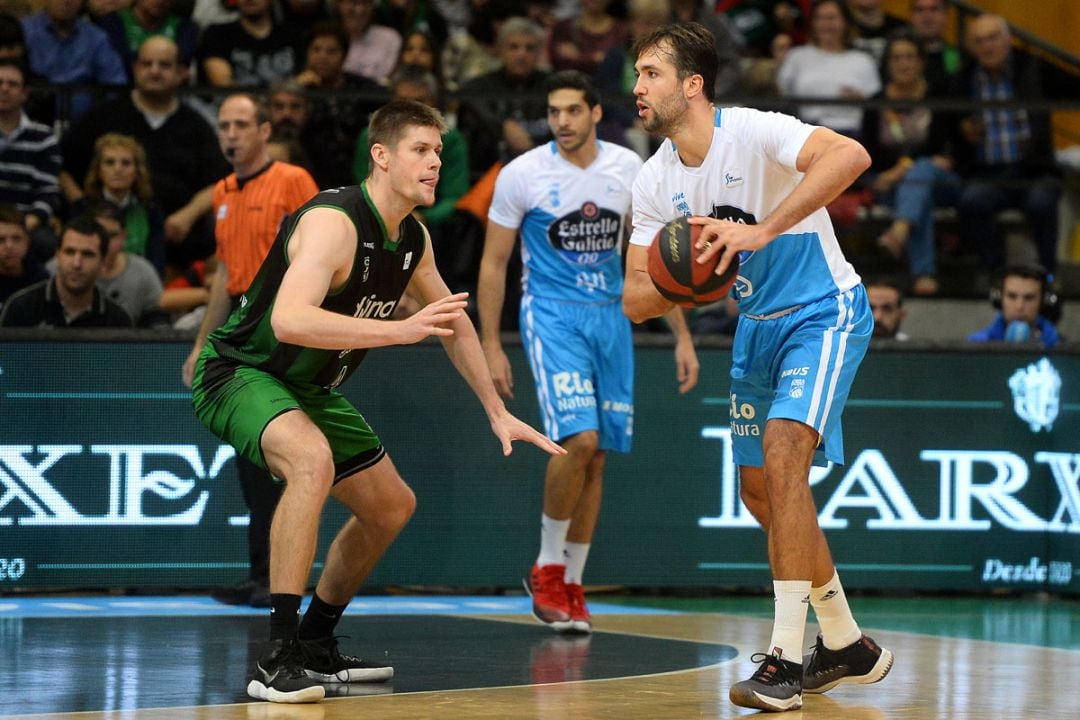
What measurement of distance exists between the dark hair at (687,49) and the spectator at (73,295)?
4.00 metres

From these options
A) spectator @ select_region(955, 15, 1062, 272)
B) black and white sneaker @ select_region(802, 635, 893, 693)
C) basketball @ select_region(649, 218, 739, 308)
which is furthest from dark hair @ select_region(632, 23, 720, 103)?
spectator @ select_region(955, 15, 1062, 272)

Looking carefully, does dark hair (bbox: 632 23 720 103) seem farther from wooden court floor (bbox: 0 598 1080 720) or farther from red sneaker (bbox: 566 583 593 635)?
red sneaker (bbox: 566 583 593 635)

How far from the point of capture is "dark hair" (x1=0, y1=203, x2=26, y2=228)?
9.31 meters

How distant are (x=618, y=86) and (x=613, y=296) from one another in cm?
420

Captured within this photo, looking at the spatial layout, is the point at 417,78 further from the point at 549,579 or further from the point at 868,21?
the point at 868,21

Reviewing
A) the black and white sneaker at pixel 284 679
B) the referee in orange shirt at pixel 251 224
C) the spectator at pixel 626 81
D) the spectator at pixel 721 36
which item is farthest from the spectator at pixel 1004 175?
the black and white sneaker at pixel 284 679

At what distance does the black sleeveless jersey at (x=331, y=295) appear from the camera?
5762 mm

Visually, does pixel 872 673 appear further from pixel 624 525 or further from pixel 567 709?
pixel 624 525

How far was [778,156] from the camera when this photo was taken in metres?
5.75

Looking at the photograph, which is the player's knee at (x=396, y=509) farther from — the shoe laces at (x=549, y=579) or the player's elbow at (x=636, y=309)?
the shoe laces at (x=549, y=579)

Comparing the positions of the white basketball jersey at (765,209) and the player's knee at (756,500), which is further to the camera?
the player's knee at (756,500)

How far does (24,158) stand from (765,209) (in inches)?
232

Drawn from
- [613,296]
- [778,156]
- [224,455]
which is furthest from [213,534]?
[778,156]

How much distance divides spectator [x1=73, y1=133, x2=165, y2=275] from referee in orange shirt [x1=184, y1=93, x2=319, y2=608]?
1.77 meters
